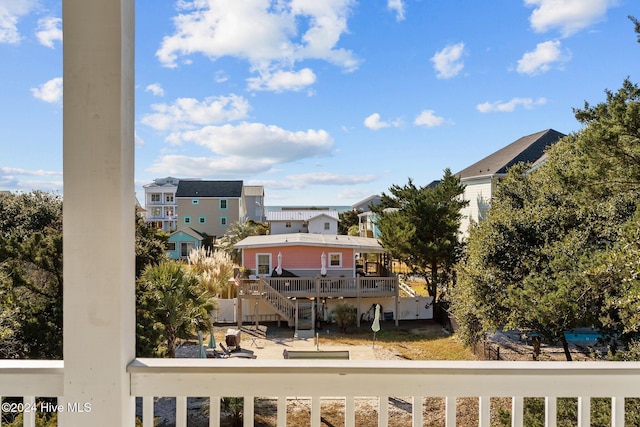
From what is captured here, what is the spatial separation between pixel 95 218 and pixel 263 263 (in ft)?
39.0

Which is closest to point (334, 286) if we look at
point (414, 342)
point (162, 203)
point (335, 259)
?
point (335, 259)

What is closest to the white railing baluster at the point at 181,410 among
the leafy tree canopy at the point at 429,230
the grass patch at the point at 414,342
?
the grass patch at the point at 414,342

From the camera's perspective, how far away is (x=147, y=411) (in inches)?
39.3

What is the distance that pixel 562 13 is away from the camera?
3.34 meters

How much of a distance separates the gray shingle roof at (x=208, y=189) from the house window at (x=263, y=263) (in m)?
9.46

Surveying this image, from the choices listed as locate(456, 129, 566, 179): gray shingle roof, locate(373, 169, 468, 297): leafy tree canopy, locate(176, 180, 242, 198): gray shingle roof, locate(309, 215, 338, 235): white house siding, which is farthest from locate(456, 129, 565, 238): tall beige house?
locate(176, 180, 242, 198): gray shingle roof

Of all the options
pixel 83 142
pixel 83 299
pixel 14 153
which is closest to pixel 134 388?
pixel 83 299

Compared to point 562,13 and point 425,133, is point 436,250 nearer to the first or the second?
point 425,133

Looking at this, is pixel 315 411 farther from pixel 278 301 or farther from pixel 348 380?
pixel 278 301

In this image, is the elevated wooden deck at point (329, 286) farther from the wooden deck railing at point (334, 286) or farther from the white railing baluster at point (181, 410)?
the white railing baluster at point (181, 410)

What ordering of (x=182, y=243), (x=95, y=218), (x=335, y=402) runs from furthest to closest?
(x=182, y=243), (x=335, y=402), (x=95, y=218)

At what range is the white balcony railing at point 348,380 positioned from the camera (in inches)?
38.6

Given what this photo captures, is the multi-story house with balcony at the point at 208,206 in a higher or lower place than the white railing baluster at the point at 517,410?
higher

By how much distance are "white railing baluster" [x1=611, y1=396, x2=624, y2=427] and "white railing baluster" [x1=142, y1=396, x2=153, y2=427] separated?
4.12 ft
